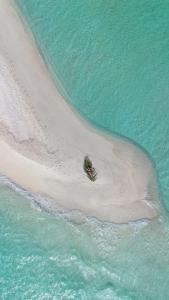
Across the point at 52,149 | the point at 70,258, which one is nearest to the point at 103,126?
the point at 52,149

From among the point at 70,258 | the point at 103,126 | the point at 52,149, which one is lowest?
the point at 70,258

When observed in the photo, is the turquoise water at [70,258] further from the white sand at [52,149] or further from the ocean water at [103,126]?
the white sand at [52,149]

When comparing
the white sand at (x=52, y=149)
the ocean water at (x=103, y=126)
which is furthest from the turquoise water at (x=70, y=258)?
the white sand at (x=52, y=149)

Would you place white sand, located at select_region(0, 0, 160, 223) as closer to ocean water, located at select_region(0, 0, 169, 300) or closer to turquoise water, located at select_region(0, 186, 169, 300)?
ocean water, located at select_region(0, 0, 169, 300)

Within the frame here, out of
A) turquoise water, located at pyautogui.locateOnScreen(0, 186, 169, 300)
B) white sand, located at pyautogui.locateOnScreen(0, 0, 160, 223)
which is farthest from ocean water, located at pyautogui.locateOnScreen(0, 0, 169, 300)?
white sand, located at pyautogui.locateOnScreen(0, 0, 160, 223)

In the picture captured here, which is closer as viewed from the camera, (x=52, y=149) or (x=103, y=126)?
(x=52, y=149)

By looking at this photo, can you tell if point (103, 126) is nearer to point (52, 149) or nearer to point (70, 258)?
point (52, 149)
